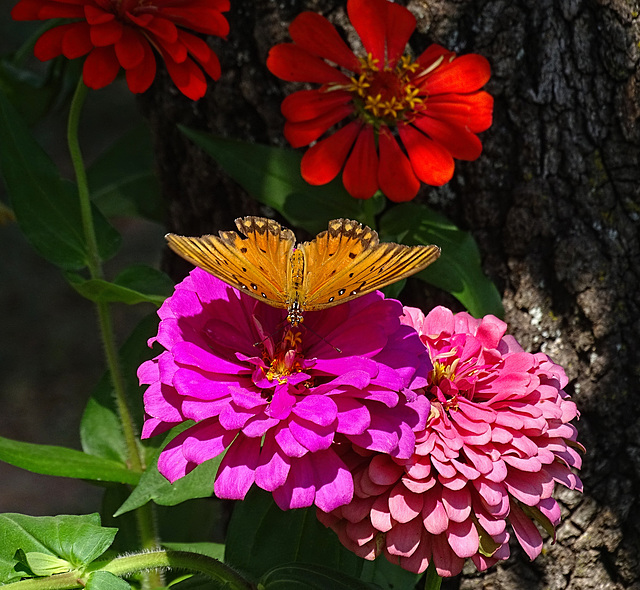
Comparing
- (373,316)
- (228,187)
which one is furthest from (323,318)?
(228,187)

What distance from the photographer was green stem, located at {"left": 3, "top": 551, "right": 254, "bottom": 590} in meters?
0.63

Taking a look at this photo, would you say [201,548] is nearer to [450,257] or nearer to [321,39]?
[450,257]

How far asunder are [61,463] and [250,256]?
0.36 metres

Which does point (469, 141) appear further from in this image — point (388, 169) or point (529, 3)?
point (529, 3)

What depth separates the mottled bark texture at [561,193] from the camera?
0.83 m

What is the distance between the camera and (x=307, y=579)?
0.68m

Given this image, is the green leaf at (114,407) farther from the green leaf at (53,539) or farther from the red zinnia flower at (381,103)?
the red zinnia flower at (381,103)

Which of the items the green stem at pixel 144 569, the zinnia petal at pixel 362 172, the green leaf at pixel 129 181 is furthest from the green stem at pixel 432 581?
the green leaf at pixel 129 181

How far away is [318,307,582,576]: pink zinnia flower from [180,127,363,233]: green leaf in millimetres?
265

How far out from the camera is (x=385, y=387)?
560mm

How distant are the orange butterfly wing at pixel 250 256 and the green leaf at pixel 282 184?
239 millimetres

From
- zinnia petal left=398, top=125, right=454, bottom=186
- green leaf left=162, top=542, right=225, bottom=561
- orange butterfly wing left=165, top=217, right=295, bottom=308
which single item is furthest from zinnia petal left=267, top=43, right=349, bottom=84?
green leaf left=162, top=542, right=225, bottom=561

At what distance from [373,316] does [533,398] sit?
16 cm

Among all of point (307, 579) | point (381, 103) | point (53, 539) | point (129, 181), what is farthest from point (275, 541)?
point (129, 181)
